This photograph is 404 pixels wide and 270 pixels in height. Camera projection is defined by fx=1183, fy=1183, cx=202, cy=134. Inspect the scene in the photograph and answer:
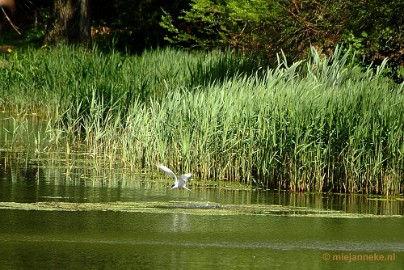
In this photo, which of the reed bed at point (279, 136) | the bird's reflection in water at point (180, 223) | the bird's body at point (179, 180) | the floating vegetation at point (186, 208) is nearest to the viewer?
the bird's reflection in water at point (180, 223)

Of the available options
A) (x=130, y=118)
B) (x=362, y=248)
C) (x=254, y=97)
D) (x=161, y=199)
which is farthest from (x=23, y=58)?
(x=362, y=248)

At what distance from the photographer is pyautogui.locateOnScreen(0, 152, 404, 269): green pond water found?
8023 millimetres

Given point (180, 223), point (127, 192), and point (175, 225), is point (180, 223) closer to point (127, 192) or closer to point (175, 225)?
point (175, 225)

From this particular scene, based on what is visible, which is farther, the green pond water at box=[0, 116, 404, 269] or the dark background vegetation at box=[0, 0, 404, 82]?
the dark background vegetation at box=[0, 0, 404, 82]

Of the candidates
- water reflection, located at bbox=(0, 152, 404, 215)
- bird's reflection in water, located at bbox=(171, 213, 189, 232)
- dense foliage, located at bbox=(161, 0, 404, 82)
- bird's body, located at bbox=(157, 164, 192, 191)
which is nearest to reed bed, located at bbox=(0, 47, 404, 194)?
water reflection, located at bbox=(0, 152, 404, 215)

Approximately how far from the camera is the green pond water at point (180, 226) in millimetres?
8023

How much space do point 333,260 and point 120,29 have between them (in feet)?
70.8

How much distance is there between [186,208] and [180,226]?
3.04 ft

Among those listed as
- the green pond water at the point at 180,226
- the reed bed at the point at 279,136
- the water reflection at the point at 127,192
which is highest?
the reed bed at the point at 279,136

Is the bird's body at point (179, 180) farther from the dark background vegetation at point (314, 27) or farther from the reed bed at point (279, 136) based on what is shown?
the dark background vegetation at point (314, 27)

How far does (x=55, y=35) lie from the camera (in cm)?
2425

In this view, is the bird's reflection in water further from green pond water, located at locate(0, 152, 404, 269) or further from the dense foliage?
the dense foliage

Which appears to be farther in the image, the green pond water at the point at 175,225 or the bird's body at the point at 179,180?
the bird's body at the point at 179,180

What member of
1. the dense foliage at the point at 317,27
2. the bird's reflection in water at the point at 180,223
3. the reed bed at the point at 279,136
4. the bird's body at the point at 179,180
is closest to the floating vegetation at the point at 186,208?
the bird's reflection in water at the point at 180,223
